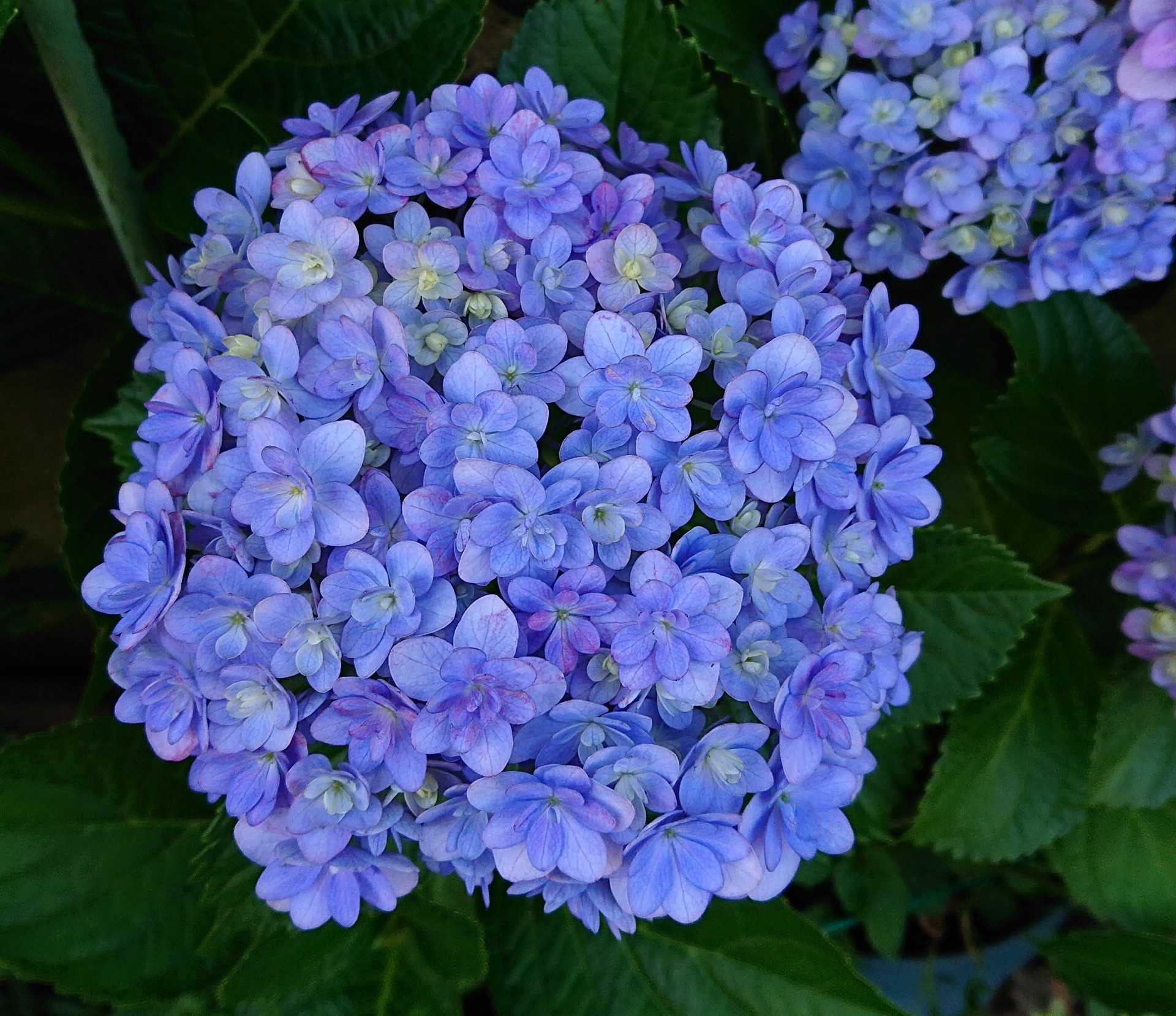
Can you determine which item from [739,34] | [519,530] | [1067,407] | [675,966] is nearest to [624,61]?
[739,34]

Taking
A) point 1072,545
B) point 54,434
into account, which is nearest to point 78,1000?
point 54,434

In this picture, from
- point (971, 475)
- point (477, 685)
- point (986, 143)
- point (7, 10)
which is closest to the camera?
point (477, 685)

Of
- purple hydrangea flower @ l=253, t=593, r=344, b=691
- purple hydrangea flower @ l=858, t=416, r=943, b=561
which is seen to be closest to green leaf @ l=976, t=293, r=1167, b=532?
purple hydrangea flower @ l=858, t=416, r=943, b=561

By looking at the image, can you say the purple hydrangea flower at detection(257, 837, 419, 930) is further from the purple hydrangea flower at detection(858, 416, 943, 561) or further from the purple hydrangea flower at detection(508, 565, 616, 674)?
the purple hydrangea flower at detection(858, 416, 943, 561)

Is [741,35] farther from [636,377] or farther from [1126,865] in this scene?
[1126,865]

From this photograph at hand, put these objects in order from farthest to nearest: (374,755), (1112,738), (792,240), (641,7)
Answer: (1112,738)
(641,7)
(792,240)
(374,755)

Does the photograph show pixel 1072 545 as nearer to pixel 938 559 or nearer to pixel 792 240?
pixel 938 559

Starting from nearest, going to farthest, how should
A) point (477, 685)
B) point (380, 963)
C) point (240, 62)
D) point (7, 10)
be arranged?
1. point (477, 685)
2. point (7, 10)
3. point (240, 62)
4. point (380, 963)
